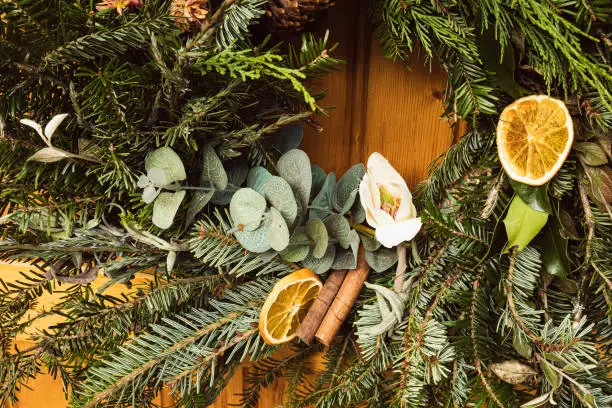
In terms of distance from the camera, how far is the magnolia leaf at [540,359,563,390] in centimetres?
51

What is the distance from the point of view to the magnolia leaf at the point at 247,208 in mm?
609

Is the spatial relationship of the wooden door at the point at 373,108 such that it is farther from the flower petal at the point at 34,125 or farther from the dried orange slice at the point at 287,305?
the flower petal at the point at 34,125

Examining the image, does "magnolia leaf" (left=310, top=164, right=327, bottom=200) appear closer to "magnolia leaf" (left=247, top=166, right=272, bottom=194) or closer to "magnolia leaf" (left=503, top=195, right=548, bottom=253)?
"magnolia leaf" (left=247, top=166, right=272, bottom=194)

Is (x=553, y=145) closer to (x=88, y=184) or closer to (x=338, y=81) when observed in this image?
(x=338, y=81)

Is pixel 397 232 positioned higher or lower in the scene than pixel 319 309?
higher

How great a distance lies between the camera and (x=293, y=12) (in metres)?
0.59

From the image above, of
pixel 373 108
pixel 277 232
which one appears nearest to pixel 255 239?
pixel 277 232

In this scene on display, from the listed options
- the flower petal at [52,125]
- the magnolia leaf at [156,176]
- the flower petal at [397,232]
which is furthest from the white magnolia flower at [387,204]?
the flower petal at [52,125]

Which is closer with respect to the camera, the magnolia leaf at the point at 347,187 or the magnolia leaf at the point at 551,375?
the magnolia leaf at the point at 551,375

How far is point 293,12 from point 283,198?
0.20 m

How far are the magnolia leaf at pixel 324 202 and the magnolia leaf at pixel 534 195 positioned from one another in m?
0.20

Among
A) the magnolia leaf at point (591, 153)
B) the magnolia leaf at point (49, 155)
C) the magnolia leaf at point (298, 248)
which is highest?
the magnolia leaf at point (591, 153)

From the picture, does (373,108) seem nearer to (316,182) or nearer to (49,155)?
(316,182)

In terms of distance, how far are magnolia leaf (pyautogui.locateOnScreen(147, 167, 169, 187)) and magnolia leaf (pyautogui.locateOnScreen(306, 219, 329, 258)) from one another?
0.16m
